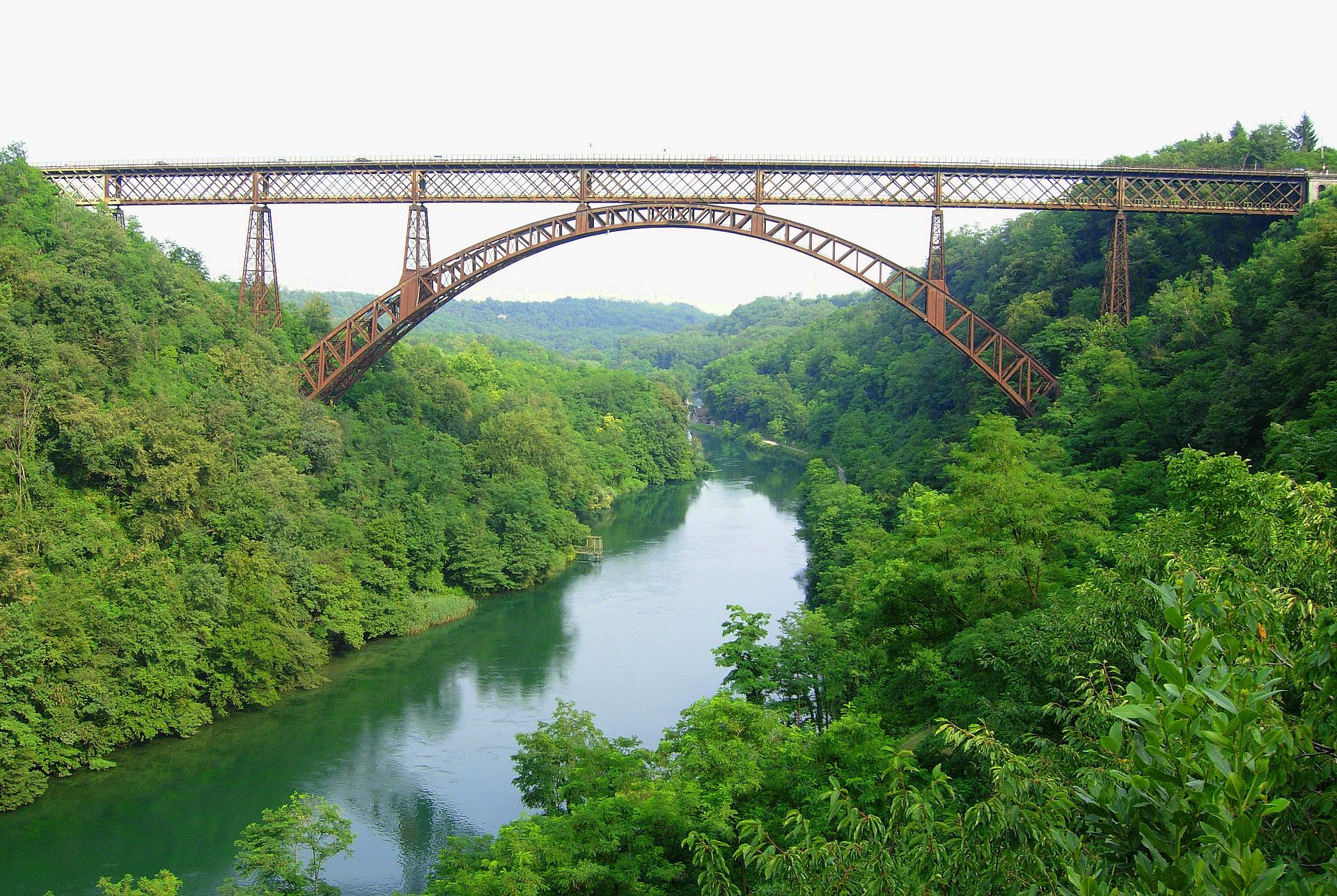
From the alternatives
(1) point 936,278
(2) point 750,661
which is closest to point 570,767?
(2) point 750,661

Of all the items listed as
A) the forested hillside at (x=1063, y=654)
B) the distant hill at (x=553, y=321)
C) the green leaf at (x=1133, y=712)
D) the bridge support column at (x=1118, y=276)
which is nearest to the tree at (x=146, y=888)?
the forested hillside at (x=1063, y=654)

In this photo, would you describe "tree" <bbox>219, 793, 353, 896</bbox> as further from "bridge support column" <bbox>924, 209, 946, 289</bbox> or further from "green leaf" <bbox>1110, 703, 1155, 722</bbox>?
"bridge support column" <bbox>924, 209, 946, 289</bbox>

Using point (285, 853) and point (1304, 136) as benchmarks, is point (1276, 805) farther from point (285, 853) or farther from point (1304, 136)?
point (1304, 136)

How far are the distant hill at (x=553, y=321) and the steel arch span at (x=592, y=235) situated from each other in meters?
73.5

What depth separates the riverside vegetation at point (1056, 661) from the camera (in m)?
3.94

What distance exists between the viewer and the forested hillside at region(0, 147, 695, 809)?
19.2m

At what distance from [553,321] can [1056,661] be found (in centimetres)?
16380

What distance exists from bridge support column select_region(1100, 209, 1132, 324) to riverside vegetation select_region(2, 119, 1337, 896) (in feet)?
2.52

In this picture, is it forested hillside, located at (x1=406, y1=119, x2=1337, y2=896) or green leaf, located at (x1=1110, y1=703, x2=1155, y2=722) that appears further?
forested hillside, located at (x1=406, y1=119, x2=1337, y2=896)

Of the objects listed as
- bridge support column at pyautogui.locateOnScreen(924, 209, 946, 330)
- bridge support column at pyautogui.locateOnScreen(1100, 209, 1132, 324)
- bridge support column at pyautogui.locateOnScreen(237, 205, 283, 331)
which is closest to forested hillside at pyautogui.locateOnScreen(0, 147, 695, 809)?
bridge support column at pyautogui.locateOnScreen(237, 205, 283, 331)

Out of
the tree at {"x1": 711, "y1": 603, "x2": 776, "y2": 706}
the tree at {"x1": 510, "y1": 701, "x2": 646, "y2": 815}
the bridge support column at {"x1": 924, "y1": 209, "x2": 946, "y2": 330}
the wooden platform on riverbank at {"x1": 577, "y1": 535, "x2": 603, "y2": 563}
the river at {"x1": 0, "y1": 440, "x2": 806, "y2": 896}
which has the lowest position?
the river at {"x1": 0, "y1": 440, "x2": 806, "y2": 896}

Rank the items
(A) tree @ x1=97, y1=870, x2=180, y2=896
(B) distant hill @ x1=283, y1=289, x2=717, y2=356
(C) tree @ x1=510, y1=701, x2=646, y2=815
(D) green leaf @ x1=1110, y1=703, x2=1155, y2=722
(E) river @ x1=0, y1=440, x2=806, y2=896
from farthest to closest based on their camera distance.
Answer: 1. (B) distant hill @ x1=283, y1=289, x2=717, y2=356
2. (E) river @ x1=0, y1=440, x2=806, y2=896
3. (C) tree @ x1=510, y1=701, x2=646, y2=815
4. (A) tree @ x1=97, y1=870, x2=180, y2=896
5. (D) green leaf @ x1=1110, y1=703, x2=1155, y2=722

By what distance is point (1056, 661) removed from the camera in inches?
307

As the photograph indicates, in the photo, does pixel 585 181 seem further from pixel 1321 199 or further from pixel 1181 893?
pixel 1181 893
